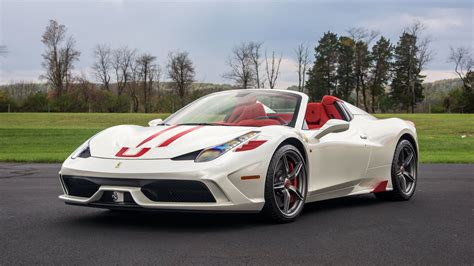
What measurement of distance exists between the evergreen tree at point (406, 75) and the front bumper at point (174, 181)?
88387 millimetres

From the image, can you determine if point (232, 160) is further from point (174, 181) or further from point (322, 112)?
point (322, 112)

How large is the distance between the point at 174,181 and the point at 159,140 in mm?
631

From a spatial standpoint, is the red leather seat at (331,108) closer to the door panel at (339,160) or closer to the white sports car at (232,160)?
the white sports car at (232,160)

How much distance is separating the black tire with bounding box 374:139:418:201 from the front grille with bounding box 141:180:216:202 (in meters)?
3.38

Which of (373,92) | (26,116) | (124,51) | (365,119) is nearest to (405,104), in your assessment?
(373,92)

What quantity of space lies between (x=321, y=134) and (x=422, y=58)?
289ft

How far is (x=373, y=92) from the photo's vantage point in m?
87.9

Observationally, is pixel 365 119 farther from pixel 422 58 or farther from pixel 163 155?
pixel 422 58

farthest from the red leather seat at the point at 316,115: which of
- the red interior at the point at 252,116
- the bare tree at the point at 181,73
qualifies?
the bare tree at the point at 181,73

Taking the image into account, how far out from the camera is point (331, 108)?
23.5 feet

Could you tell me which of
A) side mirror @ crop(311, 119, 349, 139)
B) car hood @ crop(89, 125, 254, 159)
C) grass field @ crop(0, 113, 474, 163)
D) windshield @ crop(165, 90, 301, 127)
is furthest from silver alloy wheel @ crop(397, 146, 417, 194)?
grass field @ crop(0, 113, 474, 163)

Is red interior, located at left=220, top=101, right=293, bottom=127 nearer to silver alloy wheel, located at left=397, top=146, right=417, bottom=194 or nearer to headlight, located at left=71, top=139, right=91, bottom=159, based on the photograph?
headlight, located at left=71, top=139, right=91, bottom=159

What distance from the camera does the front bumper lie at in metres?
4.74

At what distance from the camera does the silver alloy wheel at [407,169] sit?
756cm
